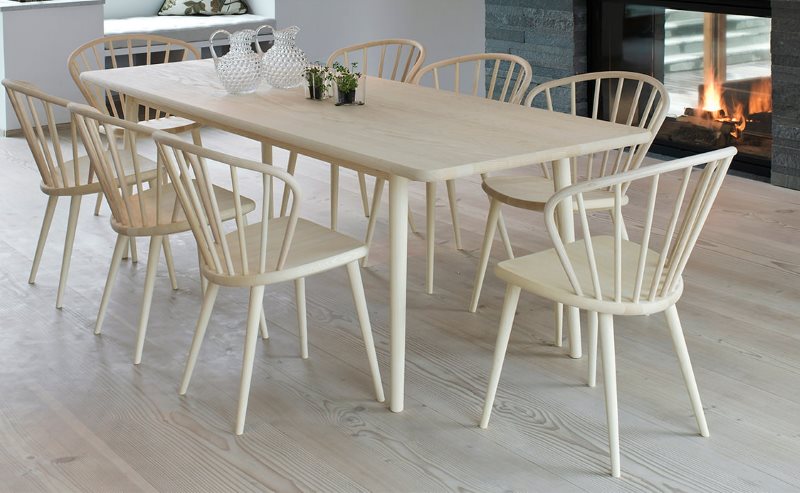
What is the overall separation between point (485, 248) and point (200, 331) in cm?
92

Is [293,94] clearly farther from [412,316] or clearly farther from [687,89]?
[687,89]

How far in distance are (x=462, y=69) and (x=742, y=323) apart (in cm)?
321

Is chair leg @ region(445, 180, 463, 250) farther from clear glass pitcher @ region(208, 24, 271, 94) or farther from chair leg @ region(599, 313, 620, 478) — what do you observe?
chair leg @ region(599, 313, 620, 478)

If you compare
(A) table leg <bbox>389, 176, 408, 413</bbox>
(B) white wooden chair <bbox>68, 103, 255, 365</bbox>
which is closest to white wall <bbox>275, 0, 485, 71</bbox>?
(B) white wooden chair <bbox>68, 103, 255, 365</bbox>

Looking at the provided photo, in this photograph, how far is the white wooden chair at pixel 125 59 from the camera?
380 centimetres

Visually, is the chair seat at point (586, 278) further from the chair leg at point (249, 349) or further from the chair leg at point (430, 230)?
the chair leg at point (430, 230)

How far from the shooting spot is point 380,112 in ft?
9.54

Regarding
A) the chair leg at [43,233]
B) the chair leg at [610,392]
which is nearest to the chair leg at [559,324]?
the chair leg at [610,392]

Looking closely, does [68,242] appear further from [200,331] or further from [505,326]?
[505,326]

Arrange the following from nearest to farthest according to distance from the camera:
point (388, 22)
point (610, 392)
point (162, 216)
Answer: point (610, 392), point (162, 216), point (388, 22)

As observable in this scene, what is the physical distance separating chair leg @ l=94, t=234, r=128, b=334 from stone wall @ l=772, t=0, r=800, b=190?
2.74 meters

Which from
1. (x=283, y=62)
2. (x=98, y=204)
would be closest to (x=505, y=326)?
(x=283, y=62)

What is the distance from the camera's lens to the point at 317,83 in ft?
10.1

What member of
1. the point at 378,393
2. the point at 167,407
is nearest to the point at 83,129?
the point at 167,407
